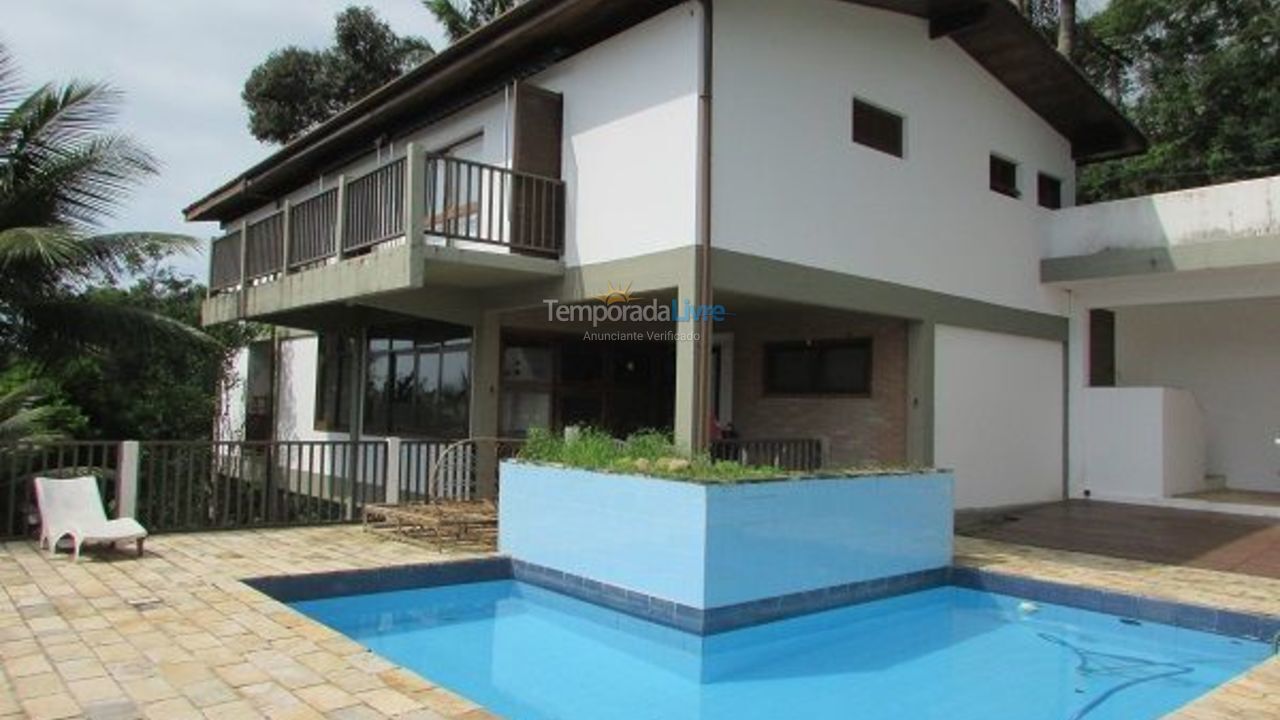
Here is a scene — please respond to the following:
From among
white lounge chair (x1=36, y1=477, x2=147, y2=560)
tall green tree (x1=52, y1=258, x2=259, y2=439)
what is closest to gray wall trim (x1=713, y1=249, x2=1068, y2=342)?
white lounge chair (x1=36, y1=477, x2=147, y2=560)

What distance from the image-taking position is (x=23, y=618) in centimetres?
645

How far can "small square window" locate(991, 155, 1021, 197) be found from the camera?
14.6 metres

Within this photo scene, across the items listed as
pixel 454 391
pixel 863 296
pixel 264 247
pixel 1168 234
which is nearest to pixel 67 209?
pixel 264 247

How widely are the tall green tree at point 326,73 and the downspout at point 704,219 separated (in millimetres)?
22944

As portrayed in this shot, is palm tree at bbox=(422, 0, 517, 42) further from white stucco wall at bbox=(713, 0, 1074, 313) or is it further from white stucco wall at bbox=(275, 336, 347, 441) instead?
white stucco wall at bbox=(713, 0, 1074, 313)

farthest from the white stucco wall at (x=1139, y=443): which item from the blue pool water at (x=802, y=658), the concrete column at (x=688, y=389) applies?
the concrete column at (x=688, y=389)

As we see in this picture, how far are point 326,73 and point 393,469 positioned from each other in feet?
74.0

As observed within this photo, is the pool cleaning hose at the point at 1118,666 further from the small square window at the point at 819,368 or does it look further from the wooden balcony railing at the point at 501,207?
the wooden balcony railing at the point at 501,207

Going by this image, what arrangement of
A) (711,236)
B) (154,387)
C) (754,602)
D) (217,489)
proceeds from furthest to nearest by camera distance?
(154,387) < (217,489) < (711,236) < (754,602)

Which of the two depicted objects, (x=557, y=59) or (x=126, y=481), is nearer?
(x=126, y=481)

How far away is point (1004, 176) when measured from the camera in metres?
14.9

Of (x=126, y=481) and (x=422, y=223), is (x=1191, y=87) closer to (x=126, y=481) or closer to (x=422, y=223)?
(x=422, y=223)

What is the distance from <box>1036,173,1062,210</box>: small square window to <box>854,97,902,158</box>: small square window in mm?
4208

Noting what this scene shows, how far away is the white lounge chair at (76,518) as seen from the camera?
8.77 meters
